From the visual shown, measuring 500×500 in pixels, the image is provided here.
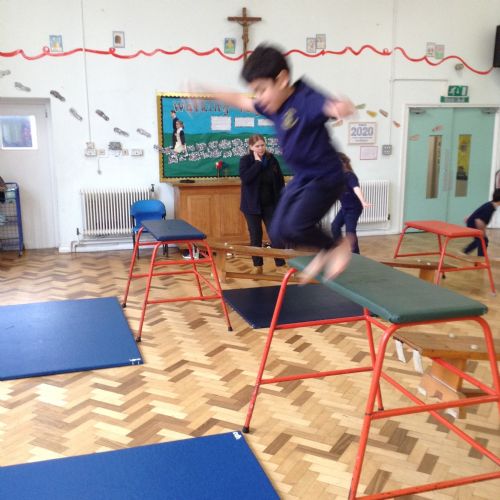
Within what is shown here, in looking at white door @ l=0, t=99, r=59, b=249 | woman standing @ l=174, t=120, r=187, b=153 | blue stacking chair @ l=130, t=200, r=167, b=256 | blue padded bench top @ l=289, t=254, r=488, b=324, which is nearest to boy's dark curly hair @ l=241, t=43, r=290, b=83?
blue padded bench top @ l=289, t=254, r=488, b=324

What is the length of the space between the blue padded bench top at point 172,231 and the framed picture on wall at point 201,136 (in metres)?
2.95

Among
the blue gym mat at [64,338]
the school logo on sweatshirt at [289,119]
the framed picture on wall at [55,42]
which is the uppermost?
the framed picture on wall at [55,42]

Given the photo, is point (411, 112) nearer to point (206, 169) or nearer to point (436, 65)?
point (436, 65)

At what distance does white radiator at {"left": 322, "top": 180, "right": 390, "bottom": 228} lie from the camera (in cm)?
810

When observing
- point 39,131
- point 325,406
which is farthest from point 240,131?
point 325,406

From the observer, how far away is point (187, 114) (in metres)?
7.25

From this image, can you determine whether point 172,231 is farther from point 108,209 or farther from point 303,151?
point 108,209

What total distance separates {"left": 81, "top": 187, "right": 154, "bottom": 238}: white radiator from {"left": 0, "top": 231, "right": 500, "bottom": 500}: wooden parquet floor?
3.12 m

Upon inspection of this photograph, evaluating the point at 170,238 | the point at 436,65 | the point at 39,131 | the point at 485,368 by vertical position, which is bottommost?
the point at 485,368

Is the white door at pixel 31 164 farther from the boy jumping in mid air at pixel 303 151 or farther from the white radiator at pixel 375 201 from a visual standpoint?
the boy jumping in mid air at pixel 303 151

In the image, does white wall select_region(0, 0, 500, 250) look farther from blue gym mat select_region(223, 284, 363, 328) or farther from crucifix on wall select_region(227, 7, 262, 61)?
blue gym mat select_region(223, 284, 363, 328)

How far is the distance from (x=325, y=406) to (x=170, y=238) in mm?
1613

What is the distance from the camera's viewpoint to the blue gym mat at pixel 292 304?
14.0 ft

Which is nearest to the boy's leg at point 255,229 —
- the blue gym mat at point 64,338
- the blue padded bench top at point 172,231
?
the blue padded bench top at point 172,231
